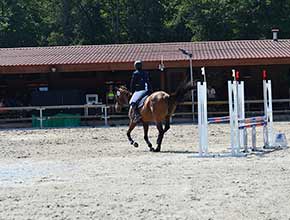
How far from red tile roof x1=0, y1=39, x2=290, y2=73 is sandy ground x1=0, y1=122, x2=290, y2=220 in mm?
12606

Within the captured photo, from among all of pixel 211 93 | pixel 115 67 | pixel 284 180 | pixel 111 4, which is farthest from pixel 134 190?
pixel 111 4

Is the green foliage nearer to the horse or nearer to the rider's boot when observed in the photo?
the rider's boot

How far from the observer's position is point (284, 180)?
966cm

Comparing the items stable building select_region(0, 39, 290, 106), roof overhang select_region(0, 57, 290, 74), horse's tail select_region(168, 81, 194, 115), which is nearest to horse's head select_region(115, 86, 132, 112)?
horse's tail select_region(168, 81, 194, 115)

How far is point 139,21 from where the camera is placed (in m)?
48.4

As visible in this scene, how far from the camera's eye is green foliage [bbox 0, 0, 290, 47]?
46.2 metres

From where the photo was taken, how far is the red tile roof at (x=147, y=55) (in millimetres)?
28969

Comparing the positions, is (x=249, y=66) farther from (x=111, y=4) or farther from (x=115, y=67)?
(x=111, y=4)

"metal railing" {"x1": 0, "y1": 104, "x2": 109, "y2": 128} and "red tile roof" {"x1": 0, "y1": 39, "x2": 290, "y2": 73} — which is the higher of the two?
Result: "red tile roof" {"x1": 0, "y1": 39, "x2": 290, "y2": 73}

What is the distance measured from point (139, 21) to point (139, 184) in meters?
39.3

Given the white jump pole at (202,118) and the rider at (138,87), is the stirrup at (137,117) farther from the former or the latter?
the white jump pole at (202,118)

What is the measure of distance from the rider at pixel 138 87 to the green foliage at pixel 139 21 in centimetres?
3093

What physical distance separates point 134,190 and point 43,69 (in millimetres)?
21088

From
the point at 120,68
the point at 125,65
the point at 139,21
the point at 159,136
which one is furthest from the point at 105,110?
the point at 139,21
